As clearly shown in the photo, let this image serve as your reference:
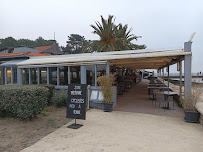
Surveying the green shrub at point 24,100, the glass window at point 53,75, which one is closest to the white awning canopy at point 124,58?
the glass window at point 53,75

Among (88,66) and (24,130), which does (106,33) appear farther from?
(24,130)

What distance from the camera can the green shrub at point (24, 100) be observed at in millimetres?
5034

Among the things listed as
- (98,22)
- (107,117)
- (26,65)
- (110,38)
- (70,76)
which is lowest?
(107,117)

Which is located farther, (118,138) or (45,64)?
(45,64)

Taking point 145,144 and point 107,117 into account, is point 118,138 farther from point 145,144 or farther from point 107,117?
point 107,117

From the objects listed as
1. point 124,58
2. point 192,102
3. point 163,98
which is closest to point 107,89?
point 124,58

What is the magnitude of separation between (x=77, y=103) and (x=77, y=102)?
3 centimetres

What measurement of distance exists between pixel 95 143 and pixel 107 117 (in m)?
2.29

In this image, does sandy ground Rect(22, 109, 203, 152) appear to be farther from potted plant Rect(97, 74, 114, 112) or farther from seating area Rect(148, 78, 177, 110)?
seating area Rect(148, 78, 177, 110)

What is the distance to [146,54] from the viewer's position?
6.47m

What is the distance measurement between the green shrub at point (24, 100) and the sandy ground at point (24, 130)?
0.35 metres

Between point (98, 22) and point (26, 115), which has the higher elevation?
point (98, 22)

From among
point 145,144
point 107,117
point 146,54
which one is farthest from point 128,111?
point 145,144

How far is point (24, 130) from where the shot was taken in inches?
180
